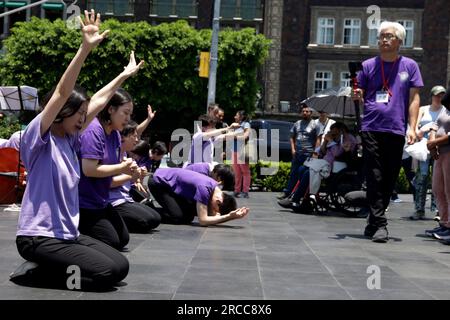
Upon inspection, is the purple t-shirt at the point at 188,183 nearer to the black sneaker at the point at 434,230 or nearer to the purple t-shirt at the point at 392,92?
the purple t-shirt at the point at 392,92

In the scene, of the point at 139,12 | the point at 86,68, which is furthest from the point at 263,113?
the point at 86,68

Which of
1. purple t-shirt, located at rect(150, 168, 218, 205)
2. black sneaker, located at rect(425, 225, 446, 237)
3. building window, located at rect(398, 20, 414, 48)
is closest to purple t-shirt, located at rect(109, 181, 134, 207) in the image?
purple t-shirt, located at rect(150, 168, 218, 205)

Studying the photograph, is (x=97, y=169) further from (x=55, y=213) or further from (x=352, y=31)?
(x=352, y=31)

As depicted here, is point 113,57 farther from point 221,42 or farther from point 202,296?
point 202,296

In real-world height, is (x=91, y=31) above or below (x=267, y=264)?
above

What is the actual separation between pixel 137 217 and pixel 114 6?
4041cm

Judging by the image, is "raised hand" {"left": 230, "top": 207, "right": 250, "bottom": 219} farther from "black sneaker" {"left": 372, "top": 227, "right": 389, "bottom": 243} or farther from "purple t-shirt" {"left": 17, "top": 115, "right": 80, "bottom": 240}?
"purple t-shirt" {"left": 17, "top": 115, "right": 80, "bottom": 240}

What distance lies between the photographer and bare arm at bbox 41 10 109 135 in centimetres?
432

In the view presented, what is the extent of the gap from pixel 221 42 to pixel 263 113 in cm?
1066

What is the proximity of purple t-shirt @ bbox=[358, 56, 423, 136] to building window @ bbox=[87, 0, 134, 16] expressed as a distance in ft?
131

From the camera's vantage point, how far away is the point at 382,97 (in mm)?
8211

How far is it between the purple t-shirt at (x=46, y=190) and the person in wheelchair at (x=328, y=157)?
7280mm

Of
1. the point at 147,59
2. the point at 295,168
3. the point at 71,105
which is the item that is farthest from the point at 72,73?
the point at 147,59

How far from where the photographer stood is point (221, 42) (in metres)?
34.9
